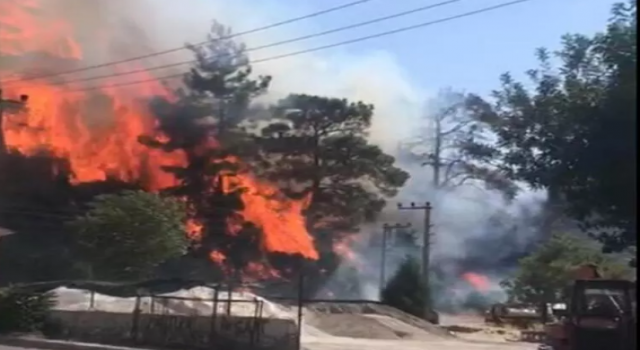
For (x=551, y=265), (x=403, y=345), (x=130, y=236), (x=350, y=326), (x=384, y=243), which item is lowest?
(x=403, y=345)

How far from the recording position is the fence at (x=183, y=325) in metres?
23.9

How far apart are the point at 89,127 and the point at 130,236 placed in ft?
39.2

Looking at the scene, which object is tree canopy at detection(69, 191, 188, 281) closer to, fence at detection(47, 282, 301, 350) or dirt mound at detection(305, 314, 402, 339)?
dirt mound at detection(305, 314, 402, 339)

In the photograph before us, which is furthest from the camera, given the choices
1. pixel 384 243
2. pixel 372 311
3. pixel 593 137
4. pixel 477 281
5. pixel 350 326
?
pixel 477 281

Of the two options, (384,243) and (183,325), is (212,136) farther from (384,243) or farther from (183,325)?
(183,325)

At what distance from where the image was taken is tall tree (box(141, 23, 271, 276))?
46438 millimetres

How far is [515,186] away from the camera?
1699 inches

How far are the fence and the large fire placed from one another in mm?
18360

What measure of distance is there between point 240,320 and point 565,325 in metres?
9.48

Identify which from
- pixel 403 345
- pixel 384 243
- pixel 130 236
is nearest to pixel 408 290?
pixel 384 243

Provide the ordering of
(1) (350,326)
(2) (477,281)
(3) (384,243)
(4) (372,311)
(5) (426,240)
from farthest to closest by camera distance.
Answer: (2) (477,281)
(3) (384,243)
(5) (426,240)
(4) (372,311)
(1) (350,326)

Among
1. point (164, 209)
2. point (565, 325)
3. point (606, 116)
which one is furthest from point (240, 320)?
point (164, 209)

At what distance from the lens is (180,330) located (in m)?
25.0

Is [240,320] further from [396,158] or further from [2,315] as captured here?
[396,158]
